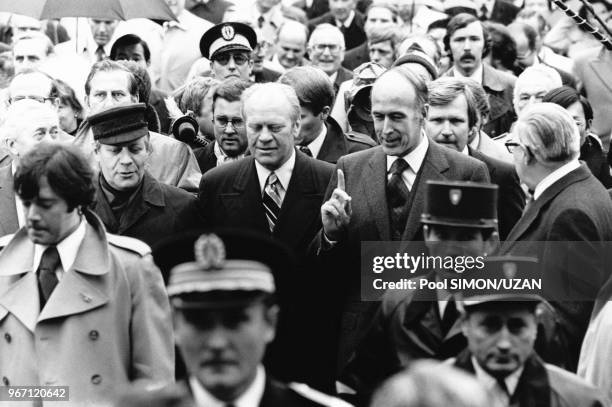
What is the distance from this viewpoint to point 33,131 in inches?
331

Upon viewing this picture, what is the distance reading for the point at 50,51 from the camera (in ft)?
41.8

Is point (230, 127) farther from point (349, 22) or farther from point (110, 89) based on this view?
point (349, 22)

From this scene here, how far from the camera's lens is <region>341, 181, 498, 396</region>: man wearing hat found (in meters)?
6.13

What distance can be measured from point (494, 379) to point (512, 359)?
0.11m

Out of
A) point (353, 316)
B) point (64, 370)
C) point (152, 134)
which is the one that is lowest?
point (64, 370)

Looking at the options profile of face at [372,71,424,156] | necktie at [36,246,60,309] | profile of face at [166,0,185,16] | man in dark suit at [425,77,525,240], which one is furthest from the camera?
profile of face at [166,0,185,16]

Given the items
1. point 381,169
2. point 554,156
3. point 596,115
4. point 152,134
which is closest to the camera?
point 554,156

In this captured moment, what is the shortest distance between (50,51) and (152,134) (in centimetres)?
393

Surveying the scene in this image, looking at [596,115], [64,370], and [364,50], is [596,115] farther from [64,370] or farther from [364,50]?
[64,370]

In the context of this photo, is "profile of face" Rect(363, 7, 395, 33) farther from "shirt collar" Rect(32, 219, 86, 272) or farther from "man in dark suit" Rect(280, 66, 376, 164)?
"shirt collar" Rect(32, 219, 86, 272)

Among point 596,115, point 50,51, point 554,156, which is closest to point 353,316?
point 554,156

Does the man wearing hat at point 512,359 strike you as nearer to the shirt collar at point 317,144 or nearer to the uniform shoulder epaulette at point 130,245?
the uniform shoulder epaulette at point 130,245

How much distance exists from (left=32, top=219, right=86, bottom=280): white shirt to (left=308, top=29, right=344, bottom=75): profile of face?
7.23 metres

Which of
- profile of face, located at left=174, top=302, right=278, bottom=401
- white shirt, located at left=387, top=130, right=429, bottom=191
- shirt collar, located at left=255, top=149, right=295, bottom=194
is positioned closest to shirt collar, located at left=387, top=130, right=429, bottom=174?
white shirt, located at left=387, top=130, right=429, bottom=191
